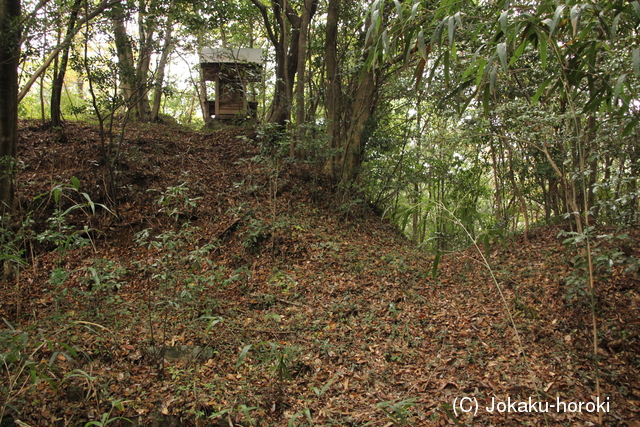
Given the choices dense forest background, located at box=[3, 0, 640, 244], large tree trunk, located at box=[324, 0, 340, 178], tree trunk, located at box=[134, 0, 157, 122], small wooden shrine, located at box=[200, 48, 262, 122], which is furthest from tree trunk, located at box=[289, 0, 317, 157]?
tree trunk, located at box=[134, 0, 157, 122]

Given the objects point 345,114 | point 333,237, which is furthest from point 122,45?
point 333,237

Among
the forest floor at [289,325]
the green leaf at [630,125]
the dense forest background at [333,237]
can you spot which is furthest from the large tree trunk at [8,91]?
the green leaf at [630,125]

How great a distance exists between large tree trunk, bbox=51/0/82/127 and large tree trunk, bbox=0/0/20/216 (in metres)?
0.87

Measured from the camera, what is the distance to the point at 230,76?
9.79 meters

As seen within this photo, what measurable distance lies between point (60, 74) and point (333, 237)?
548 centimetres

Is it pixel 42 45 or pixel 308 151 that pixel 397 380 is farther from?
pixel 42 45

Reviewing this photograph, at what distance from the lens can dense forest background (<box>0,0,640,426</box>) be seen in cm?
263

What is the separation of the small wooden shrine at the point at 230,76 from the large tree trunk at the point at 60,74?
327 centimetres

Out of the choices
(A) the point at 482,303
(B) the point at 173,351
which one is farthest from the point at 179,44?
(A) the point at 482,303

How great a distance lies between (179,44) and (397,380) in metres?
6.49

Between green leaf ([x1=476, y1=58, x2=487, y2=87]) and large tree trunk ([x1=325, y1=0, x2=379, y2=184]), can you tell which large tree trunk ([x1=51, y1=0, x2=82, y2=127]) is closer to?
large tree trunk ([x1=325, y1=0, x2=379, y2=184])

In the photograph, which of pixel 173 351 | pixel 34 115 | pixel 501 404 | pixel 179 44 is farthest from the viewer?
pixel 34 115

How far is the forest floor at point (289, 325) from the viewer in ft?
9.12

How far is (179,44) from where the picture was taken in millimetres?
6809
